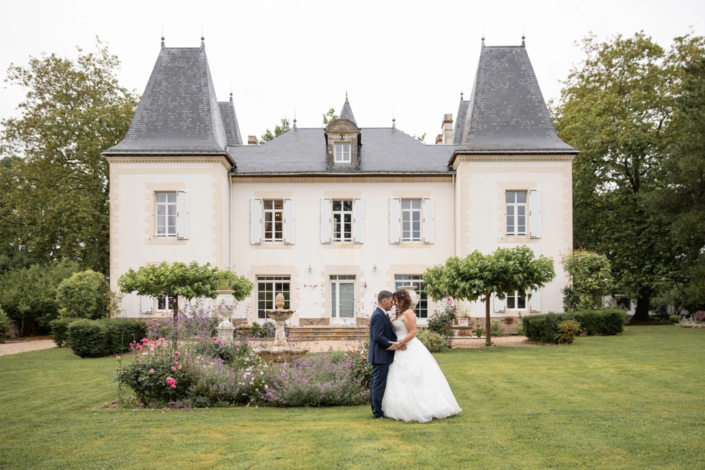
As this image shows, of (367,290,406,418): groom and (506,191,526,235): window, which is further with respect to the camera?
(506,191,526,235): window

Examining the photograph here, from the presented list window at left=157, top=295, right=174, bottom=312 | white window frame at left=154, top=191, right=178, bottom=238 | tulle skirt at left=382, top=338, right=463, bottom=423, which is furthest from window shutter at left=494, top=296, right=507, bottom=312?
tulle skirt at left=382, top=338, right=463, bottom=423

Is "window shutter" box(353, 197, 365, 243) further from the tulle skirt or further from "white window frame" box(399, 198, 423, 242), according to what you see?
the tulle skirt

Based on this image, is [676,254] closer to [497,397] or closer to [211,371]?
[497,397]

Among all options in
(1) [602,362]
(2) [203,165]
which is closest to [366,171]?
(2) [203,165]

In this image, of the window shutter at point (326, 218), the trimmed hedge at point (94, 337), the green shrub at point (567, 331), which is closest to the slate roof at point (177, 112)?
the window shutter at point (326, 218)

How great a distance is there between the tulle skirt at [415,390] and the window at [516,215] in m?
13.8

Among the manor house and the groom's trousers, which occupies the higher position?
the manor house

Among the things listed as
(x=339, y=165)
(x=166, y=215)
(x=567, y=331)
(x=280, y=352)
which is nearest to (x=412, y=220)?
(x=339, y=165)

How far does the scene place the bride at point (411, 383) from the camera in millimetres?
6973

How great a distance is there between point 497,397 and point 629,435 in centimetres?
256

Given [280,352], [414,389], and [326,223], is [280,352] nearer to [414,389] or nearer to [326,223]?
[414,389]

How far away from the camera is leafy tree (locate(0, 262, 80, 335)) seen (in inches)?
886

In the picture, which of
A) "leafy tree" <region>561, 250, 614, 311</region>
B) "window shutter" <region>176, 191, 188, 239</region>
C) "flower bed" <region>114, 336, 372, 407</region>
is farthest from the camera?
"window shutter" <region>176, 191, 188, 239</region>

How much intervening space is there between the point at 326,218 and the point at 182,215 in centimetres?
486
